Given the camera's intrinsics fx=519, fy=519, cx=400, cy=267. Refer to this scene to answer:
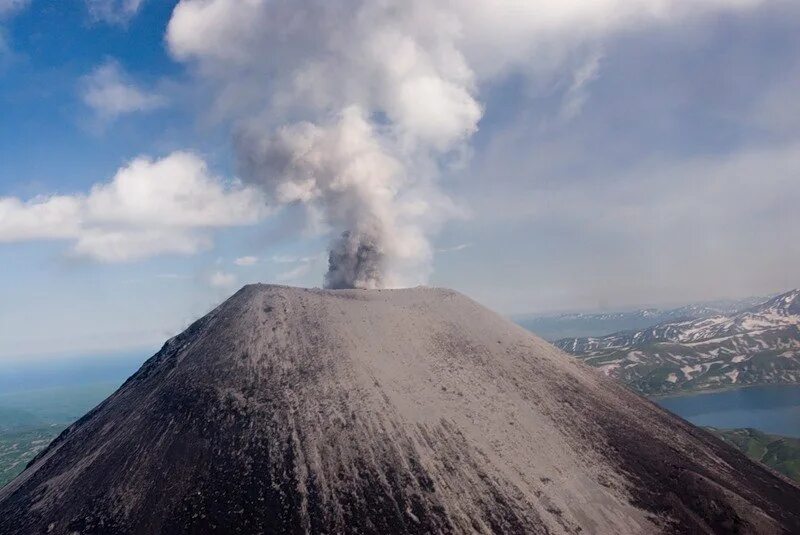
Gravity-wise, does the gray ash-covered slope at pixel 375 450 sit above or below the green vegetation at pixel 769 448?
above

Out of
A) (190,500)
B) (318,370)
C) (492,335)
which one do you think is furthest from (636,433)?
(190,500)

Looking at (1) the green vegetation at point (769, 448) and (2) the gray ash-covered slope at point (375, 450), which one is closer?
(2) the gray ash-covered slope at point (375, 450)

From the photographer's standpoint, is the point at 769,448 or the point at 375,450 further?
the point at 769,448

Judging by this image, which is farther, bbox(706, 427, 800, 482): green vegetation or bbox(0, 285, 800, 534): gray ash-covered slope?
bbox(706, 427, 800, 482): green vegetation

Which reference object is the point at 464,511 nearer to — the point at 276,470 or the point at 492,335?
the point at 276,470

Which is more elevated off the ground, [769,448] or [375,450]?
[375,450]
